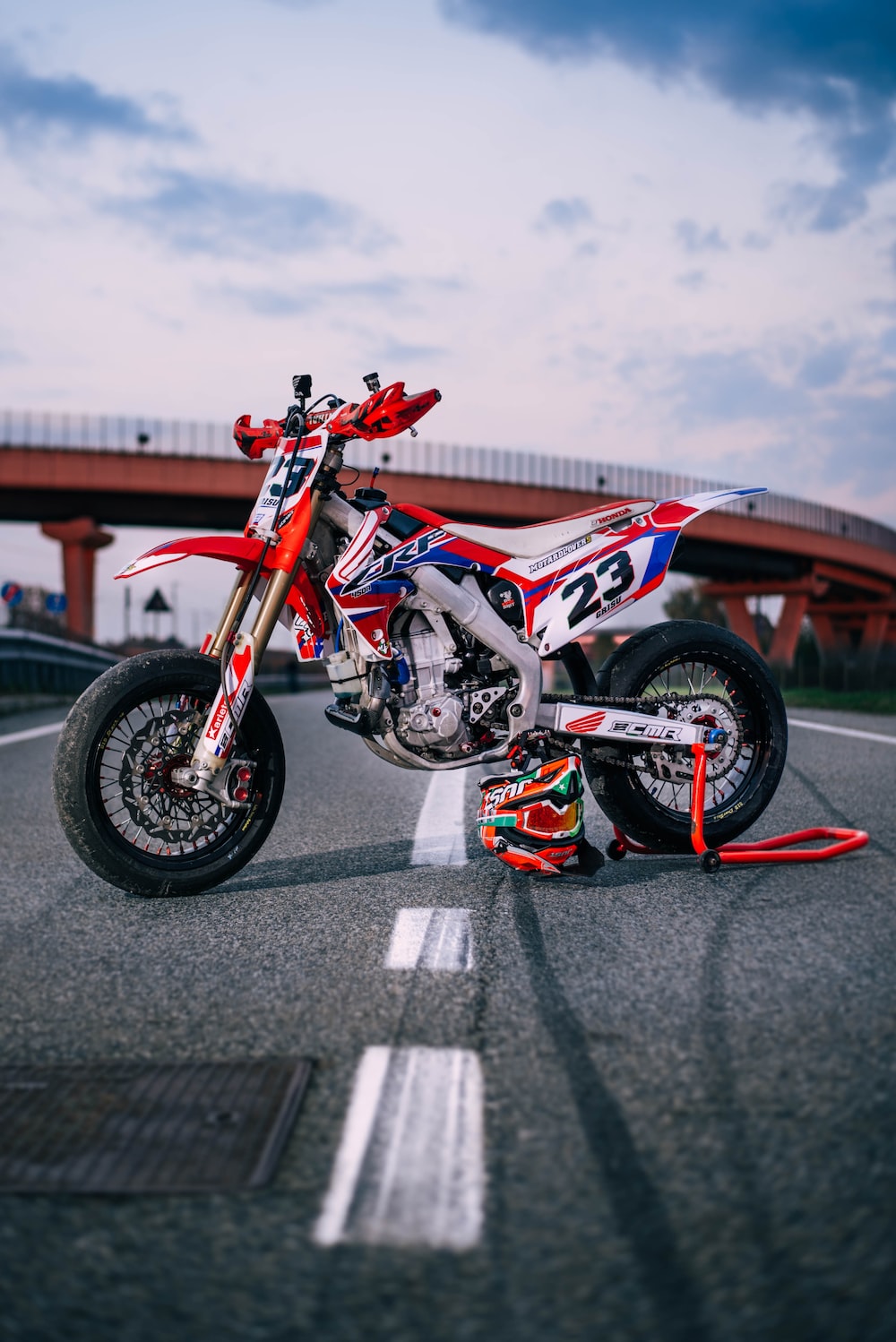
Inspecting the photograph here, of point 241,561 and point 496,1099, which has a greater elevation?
point 241,561

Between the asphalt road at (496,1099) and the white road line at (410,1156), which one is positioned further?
the white road line at (410,1156)

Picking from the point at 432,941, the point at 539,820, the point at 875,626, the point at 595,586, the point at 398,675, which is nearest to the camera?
the point at 432,941

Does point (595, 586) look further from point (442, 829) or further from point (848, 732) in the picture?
point (848, 732)

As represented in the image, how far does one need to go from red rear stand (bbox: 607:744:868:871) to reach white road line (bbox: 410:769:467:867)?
66 centimetres

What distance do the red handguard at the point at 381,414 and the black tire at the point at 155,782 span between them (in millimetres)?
972

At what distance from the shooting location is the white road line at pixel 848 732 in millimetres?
9742

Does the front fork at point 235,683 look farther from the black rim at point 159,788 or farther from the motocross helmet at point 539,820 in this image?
the motocross helmet at point 539,820

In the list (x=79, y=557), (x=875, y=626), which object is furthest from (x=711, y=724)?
(x=875, y=626)

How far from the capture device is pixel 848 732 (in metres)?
10.7

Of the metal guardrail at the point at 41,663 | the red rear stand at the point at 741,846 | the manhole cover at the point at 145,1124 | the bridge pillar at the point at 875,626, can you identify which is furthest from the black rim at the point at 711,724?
the bridge pillar at the point at 875,626

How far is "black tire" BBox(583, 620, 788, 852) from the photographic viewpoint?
464 centimetres

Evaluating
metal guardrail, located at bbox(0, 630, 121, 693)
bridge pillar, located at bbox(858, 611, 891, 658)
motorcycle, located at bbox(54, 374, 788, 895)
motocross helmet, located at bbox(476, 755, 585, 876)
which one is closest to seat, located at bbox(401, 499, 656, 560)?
motorcycle, located at bbox(54, 374, 788, 895)

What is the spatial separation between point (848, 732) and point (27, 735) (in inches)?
296

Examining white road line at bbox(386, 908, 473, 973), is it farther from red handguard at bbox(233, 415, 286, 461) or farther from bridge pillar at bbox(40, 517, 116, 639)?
bridge pillar at bbox(40, 517, 116, 639)
